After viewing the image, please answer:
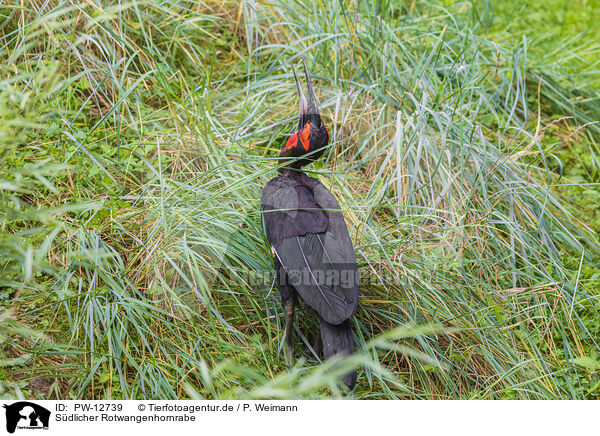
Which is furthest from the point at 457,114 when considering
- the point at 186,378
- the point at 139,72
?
the point at 186,378

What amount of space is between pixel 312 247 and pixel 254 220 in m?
0.46

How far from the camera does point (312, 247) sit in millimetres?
2064

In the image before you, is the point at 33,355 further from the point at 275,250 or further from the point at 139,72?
the point at 139,72

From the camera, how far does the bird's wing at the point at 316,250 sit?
78.3 inches

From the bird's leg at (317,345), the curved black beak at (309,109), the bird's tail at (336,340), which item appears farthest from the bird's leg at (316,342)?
the curved black beak at (309,109)

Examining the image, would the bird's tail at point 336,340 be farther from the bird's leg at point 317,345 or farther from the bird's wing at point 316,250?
the bird's leg at point 317,345
